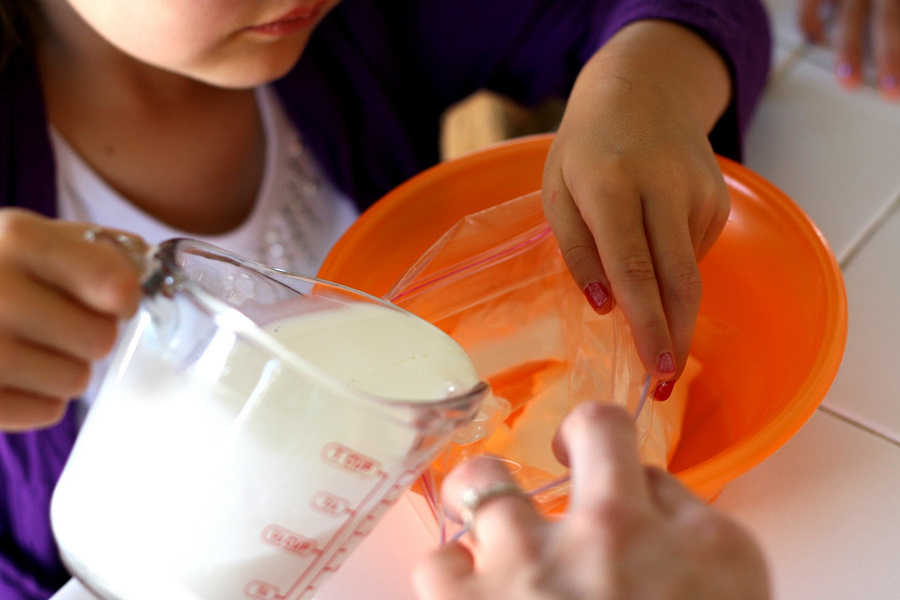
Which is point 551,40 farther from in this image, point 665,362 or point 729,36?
point 665,362

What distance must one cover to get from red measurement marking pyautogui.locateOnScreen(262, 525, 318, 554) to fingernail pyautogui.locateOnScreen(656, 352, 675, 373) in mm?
223

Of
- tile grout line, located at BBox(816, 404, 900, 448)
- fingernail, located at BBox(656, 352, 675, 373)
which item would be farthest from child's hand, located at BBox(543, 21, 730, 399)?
tile grout line, located at BBox(816, 404, 900, 448)

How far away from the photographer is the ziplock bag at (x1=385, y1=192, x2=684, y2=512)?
48 cm

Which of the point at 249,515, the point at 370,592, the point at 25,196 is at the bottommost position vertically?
the point at 25,196

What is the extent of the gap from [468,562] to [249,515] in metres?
0.10

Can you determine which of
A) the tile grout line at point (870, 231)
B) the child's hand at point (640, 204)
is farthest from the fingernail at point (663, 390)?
the tile grout line at point (870, 231)

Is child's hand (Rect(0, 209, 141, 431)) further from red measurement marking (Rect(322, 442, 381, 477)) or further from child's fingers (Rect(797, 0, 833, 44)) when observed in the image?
child's fingers (Rect(797, 0, 833, 44))

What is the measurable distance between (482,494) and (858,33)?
0.75 m

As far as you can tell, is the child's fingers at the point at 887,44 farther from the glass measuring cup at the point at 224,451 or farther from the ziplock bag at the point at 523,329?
the glass measuring cup at the point at 224,451

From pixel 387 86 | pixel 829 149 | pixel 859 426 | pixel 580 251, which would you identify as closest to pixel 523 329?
pixel 580 251

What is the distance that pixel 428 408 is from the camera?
11.5 inches

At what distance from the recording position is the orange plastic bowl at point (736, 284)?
0.44m

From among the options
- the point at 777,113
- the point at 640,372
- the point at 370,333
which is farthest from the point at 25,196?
the point at 777,113

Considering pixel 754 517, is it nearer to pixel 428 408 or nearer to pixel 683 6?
pixel 428 408
